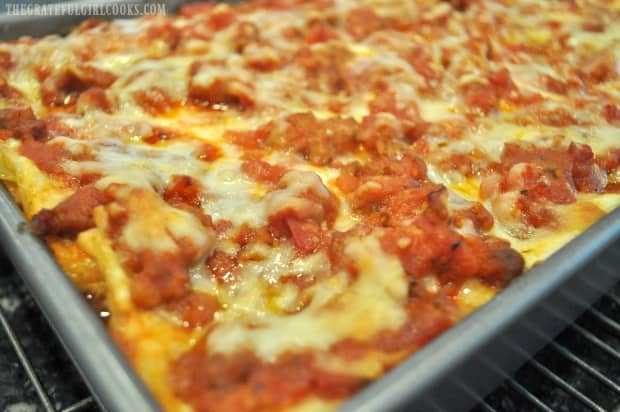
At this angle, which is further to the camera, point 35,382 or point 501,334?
point 35,382

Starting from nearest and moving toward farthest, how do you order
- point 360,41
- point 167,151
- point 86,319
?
point 86,319
point 167,151
point 360,41

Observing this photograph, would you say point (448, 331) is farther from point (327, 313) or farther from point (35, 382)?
point (35, 382)

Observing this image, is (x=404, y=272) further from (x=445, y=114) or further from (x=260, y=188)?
(x=445, y=114)

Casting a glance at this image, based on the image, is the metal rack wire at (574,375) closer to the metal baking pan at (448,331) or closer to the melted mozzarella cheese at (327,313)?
the metal baking pan at (448,331)

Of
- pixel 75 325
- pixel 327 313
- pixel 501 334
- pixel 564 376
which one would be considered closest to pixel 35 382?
pixel 75 325

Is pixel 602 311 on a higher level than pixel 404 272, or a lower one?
lower

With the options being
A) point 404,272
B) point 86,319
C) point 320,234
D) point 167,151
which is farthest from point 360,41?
point 86,319
